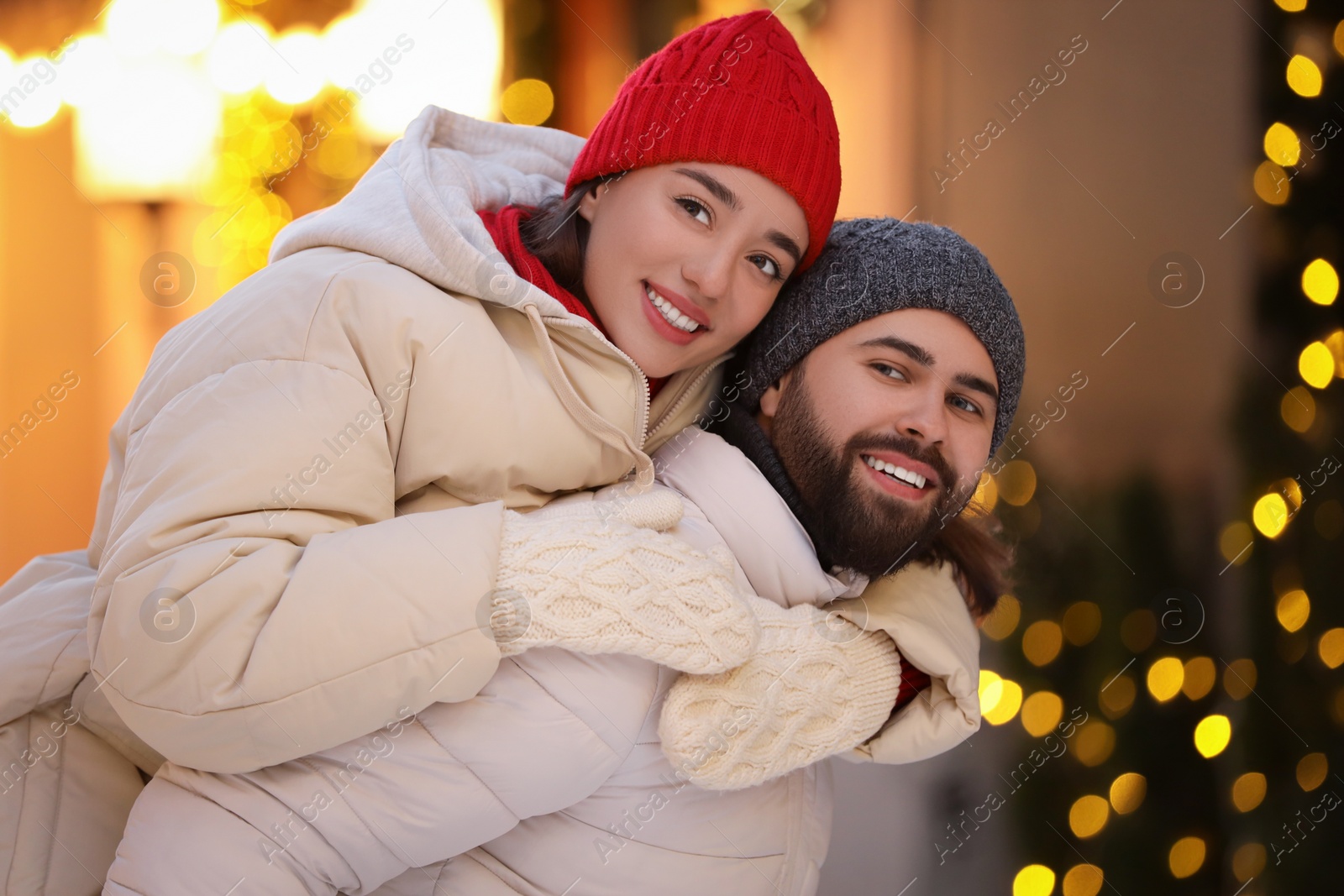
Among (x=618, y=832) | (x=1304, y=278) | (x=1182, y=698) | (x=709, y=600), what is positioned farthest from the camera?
(x=1182, y=698)

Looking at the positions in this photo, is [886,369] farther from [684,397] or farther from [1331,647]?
[1331,647]

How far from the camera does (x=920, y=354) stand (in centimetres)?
116

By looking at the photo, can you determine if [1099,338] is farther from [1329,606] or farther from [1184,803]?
[1184,803]

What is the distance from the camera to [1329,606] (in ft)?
5.36

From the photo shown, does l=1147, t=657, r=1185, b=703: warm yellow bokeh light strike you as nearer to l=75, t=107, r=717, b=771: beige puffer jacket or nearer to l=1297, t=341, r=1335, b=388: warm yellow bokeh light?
l=1297, t=341, r=1335, b=388: warm yellow bokeh light

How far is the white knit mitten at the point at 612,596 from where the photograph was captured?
0.81 metres

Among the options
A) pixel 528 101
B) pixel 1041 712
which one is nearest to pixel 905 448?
pixel 1041 712

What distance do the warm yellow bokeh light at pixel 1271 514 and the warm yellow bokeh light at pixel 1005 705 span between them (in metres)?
0.51

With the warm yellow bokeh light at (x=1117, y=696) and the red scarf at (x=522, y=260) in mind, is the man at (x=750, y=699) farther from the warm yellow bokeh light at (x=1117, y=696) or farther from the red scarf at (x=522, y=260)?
the warm yellow bokeh light at (x=1117, y=696)

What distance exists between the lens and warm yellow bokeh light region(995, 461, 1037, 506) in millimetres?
1823

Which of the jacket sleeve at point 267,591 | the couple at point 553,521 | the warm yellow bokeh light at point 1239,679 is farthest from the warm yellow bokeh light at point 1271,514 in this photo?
the jacket sleeve at point 267,591

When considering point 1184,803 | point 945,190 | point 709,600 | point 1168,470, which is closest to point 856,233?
point 709,600

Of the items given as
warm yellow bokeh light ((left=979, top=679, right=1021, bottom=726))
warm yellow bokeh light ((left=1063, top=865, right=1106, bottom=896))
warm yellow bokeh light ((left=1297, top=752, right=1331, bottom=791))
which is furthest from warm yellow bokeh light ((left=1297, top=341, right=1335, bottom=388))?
warm yellow bokeh light ((left=1063, top=865, right=1106, bottom=896))

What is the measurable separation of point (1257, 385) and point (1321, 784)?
26.7 inches
